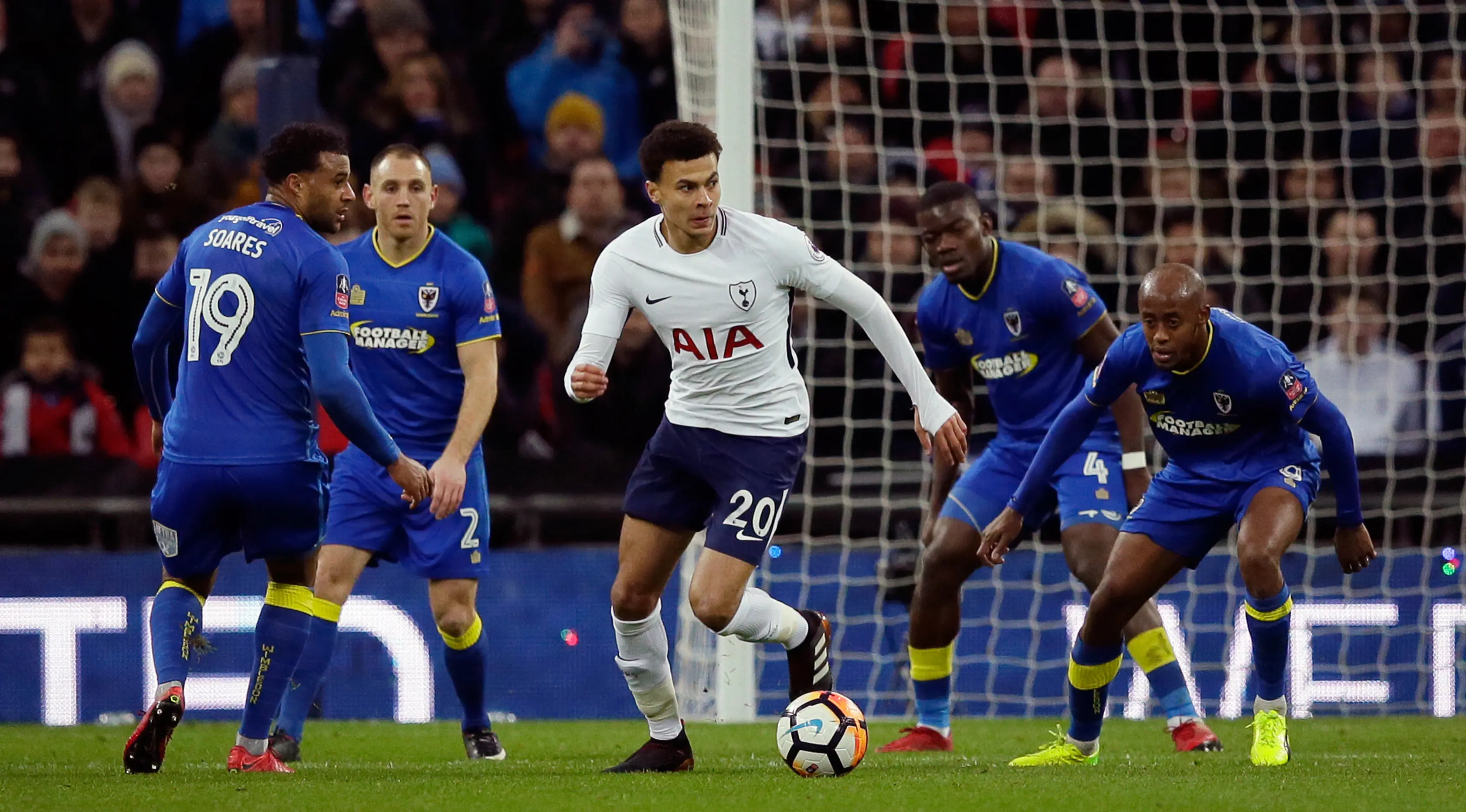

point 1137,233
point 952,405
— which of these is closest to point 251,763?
point 952,405

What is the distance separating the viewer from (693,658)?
920 centimetres

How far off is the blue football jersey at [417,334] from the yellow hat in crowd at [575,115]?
183 inches

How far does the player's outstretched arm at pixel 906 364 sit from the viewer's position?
5.59 meters

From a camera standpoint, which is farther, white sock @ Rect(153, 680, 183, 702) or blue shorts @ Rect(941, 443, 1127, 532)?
blue shorts @ Rect(941, 443, 1127, 532)

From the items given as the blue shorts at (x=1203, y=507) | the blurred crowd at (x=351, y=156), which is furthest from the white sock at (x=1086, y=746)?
the blurred crowd at (x=351, y=156)

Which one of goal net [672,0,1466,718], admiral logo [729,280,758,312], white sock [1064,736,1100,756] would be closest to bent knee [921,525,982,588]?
white sock [1064,736,1100,756]

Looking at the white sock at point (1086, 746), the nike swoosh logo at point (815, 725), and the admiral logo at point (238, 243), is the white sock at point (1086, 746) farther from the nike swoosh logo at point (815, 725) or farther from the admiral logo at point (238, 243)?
the admiral logo at point (238, 243)

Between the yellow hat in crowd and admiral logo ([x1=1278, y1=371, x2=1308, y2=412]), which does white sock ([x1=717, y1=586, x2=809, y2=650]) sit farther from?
the yellow hat in crowd

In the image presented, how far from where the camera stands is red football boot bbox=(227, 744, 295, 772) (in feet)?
19.0

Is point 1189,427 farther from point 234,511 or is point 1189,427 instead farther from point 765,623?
point 234,511

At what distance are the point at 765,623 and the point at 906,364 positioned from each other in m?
0.94

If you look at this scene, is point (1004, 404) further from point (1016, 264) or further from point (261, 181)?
point (261, 181)

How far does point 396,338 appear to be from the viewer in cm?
688

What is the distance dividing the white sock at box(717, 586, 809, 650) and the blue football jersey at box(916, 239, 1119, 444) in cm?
184
